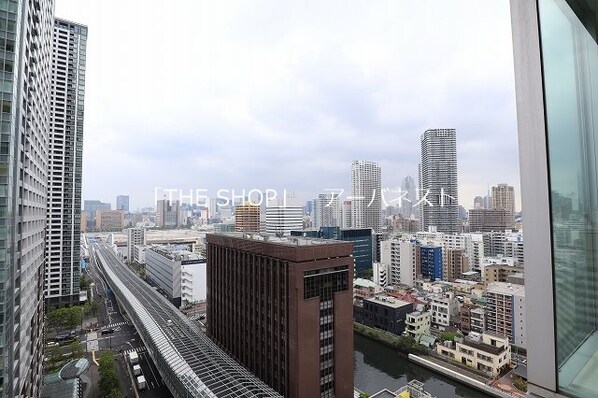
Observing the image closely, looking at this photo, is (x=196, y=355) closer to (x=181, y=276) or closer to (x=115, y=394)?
(x=115, y=394)

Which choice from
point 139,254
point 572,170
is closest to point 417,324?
point 572,170

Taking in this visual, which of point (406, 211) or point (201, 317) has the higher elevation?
point (406, 211)

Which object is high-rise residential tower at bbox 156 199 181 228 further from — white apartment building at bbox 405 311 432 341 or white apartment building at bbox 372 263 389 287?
white apartment building at bbox 405 311 432 341

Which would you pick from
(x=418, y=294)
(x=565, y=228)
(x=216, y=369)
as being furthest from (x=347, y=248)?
(x=418, y=294)

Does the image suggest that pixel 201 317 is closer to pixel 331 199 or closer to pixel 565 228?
pixel 565 228

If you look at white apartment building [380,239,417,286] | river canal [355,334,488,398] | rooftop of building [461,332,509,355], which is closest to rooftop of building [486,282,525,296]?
rooftop of building [461,332,509,355]

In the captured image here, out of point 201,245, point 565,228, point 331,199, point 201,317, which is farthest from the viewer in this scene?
point 331,199
